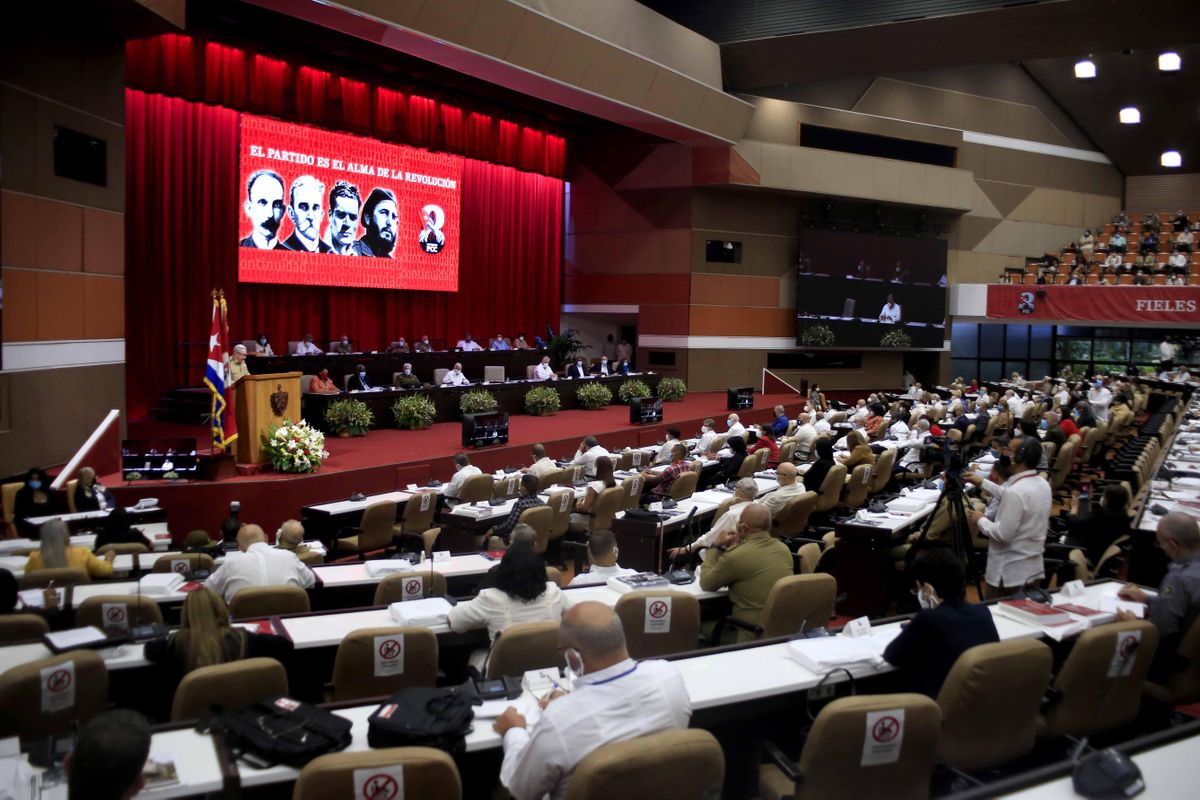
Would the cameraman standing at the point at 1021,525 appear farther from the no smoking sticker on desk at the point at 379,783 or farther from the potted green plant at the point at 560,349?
the potted green plant at the point at 560,349

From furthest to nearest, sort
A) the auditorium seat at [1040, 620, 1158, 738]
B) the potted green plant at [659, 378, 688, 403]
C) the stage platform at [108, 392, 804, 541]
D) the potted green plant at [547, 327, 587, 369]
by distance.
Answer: the potted green plant at [547, 327, 587, 369]
the potted green plant at [659, 378, 688, 403]
the stage platform at [108, 392, 804, 541]
the auditorium seat at [1040, 620, 1158, 738]

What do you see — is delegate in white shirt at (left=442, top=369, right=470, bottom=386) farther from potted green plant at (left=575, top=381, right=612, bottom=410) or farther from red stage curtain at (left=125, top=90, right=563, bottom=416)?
red stage curtain at (left=125, top=90, right=563, bottom=416)

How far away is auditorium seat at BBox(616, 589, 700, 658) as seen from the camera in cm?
430

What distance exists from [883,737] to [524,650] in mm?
1429

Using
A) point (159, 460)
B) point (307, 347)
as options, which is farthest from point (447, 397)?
point (159, 460)

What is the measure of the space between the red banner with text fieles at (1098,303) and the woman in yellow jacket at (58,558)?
76.4ft

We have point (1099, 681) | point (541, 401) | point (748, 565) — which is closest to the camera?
point (1099, 681)

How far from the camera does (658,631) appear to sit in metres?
4.37

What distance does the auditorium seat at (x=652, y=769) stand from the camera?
2.42m

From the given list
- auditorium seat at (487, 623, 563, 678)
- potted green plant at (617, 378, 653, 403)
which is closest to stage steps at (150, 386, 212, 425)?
potted green plant at (617, 378, 653, 403)

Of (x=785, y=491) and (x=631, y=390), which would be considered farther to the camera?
(x=631, y=390)

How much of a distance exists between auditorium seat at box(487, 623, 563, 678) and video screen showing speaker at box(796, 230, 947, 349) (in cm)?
1961

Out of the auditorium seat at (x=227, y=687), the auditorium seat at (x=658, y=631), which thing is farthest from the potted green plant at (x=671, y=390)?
the auditorium seat at (x=227, y=687)

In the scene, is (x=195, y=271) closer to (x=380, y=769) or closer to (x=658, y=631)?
(x=658, y=631)
